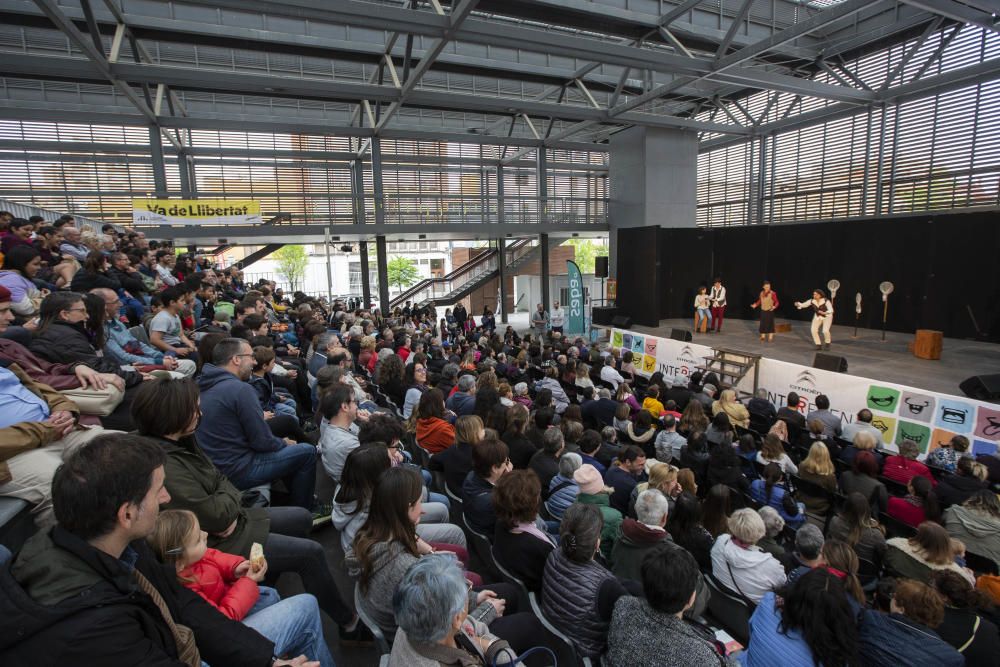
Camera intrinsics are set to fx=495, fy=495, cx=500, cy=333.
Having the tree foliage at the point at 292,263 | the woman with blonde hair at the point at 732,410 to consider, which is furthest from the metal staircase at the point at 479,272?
the tree foliage at the point at 292,263

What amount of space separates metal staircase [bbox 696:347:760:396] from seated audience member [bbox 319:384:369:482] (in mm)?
8137

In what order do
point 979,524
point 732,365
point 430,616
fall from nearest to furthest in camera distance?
point 430,616 → point 979,524 → point 732,365

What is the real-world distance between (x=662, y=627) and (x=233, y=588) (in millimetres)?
1726

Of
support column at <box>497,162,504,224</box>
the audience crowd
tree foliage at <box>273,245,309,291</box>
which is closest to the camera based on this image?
the audience crowd

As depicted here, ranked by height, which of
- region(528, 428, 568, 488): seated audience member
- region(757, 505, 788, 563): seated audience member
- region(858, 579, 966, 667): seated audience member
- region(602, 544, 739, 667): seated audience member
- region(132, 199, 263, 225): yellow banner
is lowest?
region(757, 505, 788, 563): seated audience member

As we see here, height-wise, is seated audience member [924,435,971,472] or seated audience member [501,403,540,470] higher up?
seated audience member [501,403,540,470]

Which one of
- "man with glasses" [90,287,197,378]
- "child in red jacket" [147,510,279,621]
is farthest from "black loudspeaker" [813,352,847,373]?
"man with glasses" [90,287,197,378]

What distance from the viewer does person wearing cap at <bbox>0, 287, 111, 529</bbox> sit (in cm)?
184

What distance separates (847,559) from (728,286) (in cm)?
1624

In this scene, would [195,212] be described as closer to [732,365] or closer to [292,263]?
[732,365]

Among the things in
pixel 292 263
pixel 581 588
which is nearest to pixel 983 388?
pixel 581 588

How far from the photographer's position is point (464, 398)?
17.3 feet

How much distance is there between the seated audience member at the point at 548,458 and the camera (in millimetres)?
4012

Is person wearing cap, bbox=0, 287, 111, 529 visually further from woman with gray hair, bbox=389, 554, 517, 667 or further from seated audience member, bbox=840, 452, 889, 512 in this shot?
seated audience member, bbox=840, 452, 889, 512
